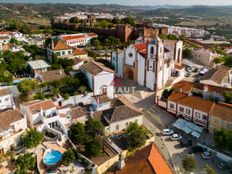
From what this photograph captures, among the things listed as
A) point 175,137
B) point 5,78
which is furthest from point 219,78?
point 5,78

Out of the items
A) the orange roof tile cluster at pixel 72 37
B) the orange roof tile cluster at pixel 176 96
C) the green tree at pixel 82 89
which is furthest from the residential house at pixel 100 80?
the orange roof tile cluster at pixel 72 37

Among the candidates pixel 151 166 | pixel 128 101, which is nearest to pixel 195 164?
pixel 151 166

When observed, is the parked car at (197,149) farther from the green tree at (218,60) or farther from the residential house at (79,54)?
the green tree at (218,60)

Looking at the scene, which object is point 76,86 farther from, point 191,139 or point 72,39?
point 72,39

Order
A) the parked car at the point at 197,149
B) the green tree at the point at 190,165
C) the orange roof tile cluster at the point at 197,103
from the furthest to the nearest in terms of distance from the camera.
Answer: the orange roof tile cluster at the point at 197,103
the parked car at the point at 197,149
the green tree at the point at 190,165

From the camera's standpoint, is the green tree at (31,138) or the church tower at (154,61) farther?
the church tower at (154,61)

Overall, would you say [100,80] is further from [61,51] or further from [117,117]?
[61,51]
